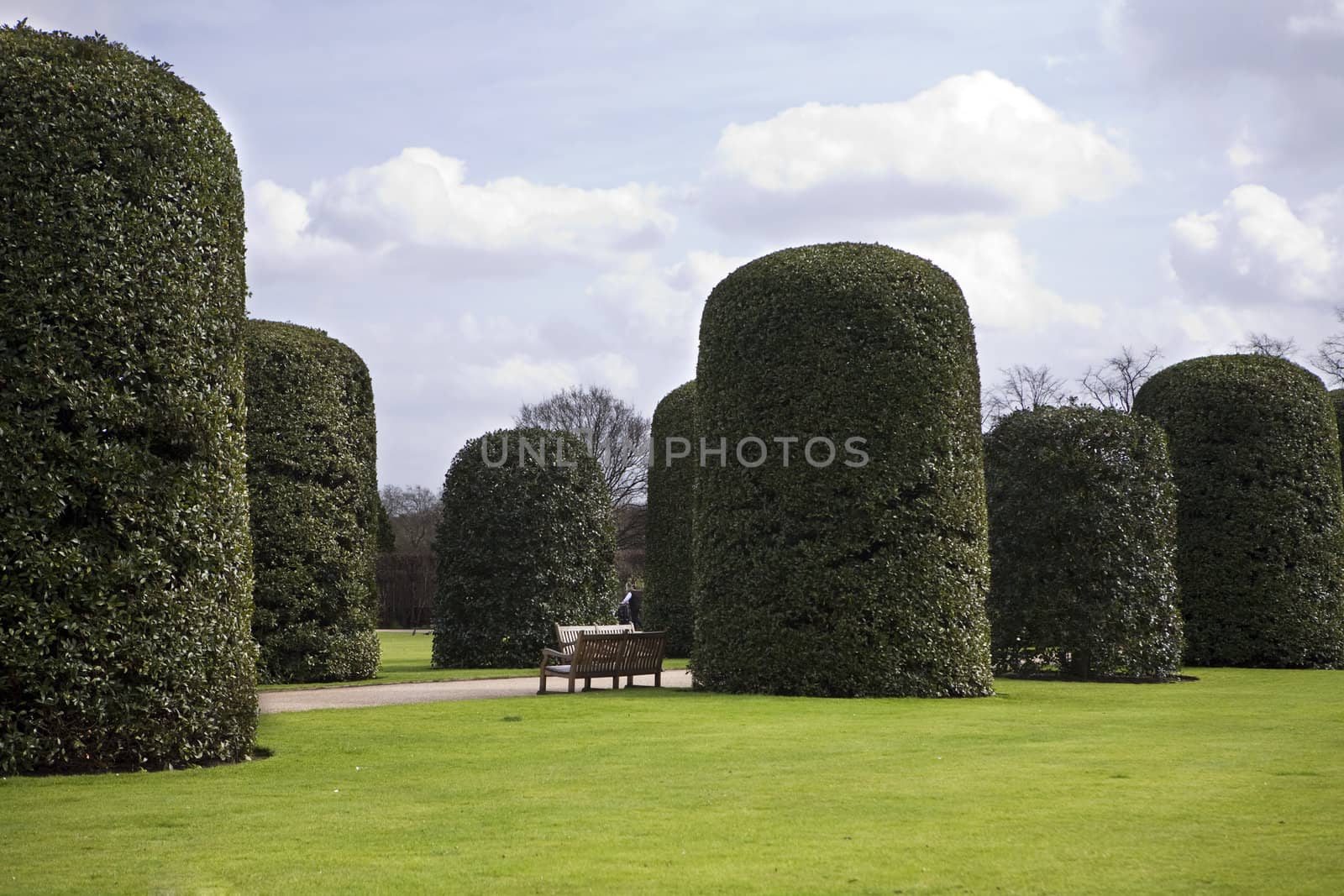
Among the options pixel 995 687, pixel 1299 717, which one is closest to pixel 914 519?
pixel 995 687

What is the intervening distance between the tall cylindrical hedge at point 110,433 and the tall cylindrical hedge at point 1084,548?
38.2 feet

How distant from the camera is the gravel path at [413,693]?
1386 cm

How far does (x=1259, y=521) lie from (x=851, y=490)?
9.66 m

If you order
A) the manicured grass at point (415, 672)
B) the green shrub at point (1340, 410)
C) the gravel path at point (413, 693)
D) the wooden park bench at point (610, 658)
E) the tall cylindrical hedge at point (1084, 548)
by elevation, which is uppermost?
the green shrub at point (1340, 410)

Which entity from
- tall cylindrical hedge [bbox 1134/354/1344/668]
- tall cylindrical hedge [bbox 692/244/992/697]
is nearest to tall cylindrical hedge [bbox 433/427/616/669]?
tall cylindrical hedge [bbox 692/244/992/697]

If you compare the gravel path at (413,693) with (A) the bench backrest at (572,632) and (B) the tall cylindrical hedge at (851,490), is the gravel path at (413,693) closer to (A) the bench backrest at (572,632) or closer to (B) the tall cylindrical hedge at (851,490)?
(A) the bench backrest at (572,632)

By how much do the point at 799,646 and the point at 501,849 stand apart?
855 cm

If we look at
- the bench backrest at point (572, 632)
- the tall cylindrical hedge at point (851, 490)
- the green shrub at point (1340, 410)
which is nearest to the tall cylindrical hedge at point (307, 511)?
the bench backrest at point (572, 632)

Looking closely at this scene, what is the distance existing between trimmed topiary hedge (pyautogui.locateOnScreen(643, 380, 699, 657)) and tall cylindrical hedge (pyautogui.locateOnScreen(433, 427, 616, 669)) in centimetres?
181

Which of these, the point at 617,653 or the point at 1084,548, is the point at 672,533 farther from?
the point at 1084,548

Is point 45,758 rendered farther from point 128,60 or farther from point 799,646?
point 799,646

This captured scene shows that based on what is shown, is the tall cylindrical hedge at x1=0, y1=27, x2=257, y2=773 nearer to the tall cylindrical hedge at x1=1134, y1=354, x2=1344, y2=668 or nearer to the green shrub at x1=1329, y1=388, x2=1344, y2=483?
the tall cylindrical hedge at x1=1134, y1=354, x2=1344, y2=668

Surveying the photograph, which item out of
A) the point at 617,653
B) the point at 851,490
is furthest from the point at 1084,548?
the point at 617,653

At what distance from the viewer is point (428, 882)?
5547 millimetres
